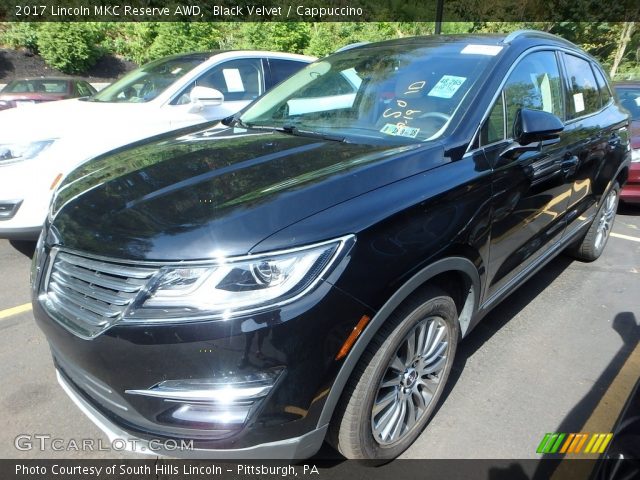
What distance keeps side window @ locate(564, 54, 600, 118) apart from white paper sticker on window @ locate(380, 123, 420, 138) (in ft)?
5.03

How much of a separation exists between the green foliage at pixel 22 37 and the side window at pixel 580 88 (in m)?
23.2

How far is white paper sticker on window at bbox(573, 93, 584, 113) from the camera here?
10.9 feet

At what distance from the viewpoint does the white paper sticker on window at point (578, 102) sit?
333cm

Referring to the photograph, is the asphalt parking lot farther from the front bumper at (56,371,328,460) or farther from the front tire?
the front bumper at (56,371,328,460)

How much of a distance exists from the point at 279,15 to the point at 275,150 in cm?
2468

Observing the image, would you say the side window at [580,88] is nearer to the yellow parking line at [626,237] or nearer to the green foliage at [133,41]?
the yellow parking line at [626,237]

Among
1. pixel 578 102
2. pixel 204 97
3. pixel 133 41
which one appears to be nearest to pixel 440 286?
pixel 578 102

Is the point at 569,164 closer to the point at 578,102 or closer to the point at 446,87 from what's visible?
the point at 578,102

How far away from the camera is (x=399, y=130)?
2.43 metres

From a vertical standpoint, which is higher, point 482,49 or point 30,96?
point 482,49

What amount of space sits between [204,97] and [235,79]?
1.11 meters

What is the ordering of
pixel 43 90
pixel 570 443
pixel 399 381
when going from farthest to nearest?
pixel 43 90 → pixel 570 443 → pixel 399 381

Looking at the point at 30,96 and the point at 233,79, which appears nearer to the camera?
the point at 233,79

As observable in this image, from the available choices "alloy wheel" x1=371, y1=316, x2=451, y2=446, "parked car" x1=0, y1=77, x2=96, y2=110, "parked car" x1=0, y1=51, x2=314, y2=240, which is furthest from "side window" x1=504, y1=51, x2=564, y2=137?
"parked car" x1=0, y1=77, x2=96, y2=110
